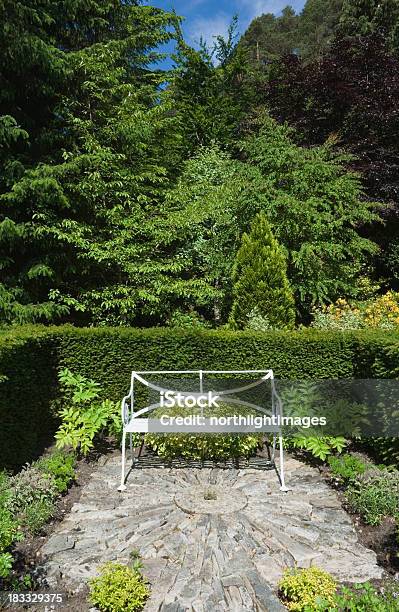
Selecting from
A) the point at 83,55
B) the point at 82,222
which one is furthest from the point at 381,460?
the point at 83,55

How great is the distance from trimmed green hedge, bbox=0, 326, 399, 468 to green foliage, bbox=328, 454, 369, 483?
102 cm

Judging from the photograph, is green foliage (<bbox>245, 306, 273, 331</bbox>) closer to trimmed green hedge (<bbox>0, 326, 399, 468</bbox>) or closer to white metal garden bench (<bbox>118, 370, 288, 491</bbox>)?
trimmed green hedge (<bbox>0, 326, 399, 468</bbox>)

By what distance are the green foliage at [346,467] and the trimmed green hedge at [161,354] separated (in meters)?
1.02

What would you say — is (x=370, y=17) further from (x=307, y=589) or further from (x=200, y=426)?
(x=307, y=589)

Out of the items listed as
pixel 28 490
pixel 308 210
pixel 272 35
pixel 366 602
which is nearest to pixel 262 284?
pixel 308 210

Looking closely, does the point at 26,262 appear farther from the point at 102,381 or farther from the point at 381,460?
the point at 381,460

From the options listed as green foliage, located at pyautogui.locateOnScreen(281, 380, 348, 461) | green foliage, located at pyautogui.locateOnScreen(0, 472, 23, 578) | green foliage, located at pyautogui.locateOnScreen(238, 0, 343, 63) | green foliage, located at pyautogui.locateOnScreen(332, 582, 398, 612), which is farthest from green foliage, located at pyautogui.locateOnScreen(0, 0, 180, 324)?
green foliage, located at pyautogui.locateOnScreen(238, 0, 343, 63)

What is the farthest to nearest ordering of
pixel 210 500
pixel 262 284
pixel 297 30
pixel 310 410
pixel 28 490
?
1. pixel 297 30
2. pixel 262 284
3. pixel 310 410
4. pixel 210 500
5. pixel 28 490

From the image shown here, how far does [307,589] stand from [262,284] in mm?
4984

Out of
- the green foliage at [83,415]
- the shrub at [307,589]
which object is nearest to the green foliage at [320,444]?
the shrub at [307,589]

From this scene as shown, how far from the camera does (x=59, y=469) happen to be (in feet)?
14.0

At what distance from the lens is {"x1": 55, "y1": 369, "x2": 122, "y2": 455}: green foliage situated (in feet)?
15.6

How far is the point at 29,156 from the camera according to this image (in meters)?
7.62

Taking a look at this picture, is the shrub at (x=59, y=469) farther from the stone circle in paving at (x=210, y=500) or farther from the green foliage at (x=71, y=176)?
the green foliage at (x=71, y=176)
